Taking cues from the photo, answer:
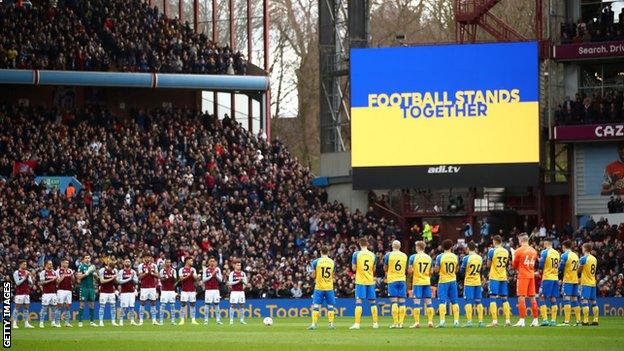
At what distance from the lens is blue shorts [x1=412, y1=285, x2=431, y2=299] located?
125ft

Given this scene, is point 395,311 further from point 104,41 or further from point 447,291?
point 104,41

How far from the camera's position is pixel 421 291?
38.0m

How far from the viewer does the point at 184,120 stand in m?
70.4

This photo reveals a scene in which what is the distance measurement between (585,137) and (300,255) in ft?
42.5

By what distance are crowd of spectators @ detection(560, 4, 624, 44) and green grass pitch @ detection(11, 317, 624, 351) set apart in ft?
69.2

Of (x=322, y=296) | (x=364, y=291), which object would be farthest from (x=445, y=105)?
(x=322, y=296)

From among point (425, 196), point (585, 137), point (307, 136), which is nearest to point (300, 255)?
point (425, 196)

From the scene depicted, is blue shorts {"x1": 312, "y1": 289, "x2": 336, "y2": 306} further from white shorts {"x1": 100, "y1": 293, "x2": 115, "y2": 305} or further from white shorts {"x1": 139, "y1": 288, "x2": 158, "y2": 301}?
white shorts {"x1": 100, "y1": 293, "x2": 115, "y2": 305}

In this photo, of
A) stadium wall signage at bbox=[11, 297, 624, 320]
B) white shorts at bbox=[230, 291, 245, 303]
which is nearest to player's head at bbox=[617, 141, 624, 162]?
stadium wall signage at bbox=[11, 297, 624, 320]

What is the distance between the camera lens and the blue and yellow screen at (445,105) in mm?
58406

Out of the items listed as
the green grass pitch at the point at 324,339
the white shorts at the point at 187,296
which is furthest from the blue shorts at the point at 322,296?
the white shorts at the point at 187,296

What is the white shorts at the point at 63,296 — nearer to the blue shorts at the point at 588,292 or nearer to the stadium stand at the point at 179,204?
the stadium stand at the point at 179,204

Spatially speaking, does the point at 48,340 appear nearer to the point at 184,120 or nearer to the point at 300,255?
the point at 300,255

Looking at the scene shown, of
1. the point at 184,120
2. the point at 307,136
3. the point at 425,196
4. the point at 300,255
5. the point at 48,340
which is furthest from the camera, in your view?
the point at 307,136
